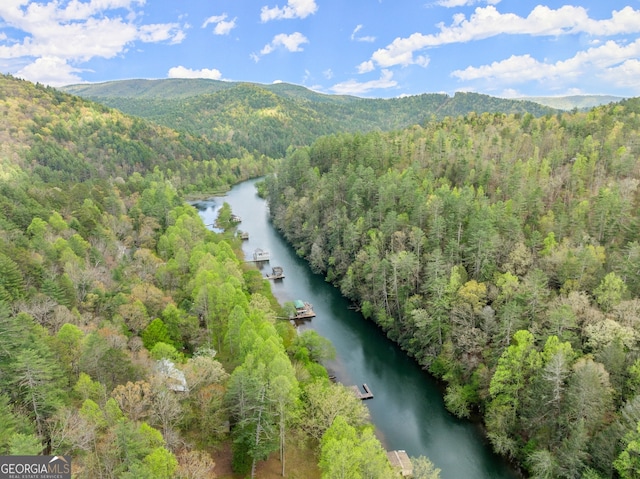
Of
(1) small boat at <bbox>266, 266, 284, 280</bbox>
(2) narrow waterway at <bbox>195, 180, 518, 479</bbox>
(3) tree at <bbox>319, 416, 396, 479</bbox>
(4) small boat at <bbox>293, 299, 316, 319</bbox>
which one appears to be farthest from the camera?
(1) small boat at <bbox>266, 266, 284, 280</bbox>

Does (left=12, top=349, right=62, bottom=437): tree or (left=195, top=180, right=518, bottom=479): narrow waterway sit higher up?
(left=12, top=349, right=62, bottom=437): tree

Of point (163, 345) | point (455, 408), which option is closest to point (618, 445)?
point (455, 408)

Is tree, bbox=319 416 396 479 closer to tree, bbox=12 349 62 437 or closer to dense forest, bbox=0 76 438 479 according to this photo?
dense forest, bbox=0 76 438 479

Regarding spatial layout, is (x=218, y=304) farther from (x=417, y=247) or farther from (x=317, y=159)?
(x=317, y=159)

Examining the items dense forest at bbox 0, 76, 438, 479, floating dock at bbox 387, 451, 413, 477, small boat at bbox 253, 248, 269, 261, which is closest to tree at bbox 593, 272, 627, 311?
dense forest at bbox 0, 76, 438, 479

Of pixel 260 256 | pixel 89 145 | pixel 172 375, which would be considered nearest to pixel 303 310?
pixel 260 256
